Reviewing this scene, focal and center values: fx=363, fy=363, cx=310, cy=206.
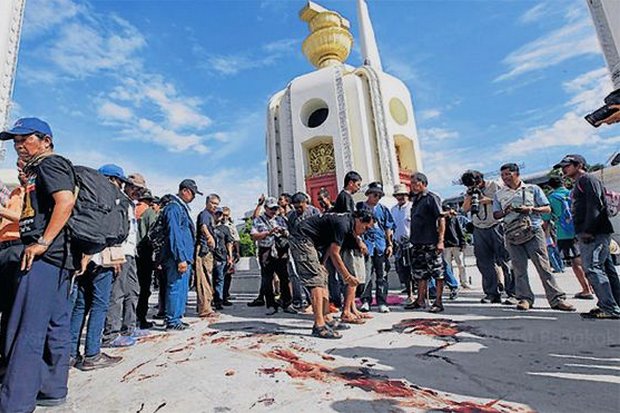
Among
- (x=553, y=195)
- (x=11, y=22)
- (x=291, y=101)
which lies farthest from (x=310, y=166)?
(x=553, y=195)

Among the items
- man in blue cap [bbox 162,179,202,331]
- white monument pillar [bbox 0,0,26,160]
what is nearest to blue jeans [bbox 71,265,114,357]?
man in blue cap [bbox 162,179,202,331]

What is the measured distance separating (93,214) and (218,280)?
390cm

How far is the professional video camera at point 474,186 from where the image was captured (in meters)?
4.87

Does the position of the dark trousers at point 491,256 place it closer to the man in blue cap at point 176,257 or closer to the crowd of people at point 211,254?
the crowd of people at point 211,254

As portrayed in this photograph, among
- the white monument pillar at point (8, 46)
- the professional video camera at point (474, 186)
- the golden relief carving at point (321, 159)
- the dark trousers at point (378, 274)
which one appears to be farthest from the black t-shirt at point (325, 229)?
the golden relief carving at point (321, 159)

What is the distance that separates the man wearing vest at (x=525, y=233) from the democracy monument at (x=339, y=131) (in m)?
11.1

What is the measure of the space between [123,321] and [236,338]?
55.4 inches

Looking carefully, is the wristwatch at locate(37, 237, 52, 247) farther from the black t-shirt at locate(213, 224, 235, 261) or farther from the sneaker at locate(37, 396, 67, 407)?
the black t-shirt at locate(213, 224, 235, 261)

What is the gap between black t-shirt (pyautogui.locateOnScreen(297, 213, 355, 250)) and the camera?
3.57 meters

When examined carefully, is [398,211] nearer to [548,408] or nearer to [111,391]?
[548,408]

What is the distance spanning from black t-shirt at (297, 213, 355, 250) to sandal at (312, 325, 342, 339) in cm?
79

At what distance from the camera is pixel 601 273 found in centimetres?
340

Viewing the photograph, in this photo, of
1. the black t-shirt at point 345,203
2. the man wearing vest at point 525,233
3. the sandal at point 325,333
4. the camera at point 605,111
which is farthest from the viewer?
the black t-shirt at point 345,203

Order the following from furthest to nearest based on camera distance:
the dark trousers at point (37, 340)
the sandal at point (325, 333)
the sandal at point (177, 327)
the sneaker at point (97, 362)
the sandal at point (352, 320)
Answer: the sandal at point (177, 327) < the sandal at point (352, 320) < the sandal at point (325, 333) < the sneaker at point (97, 362) < the dark trousers at point (37, 340)
